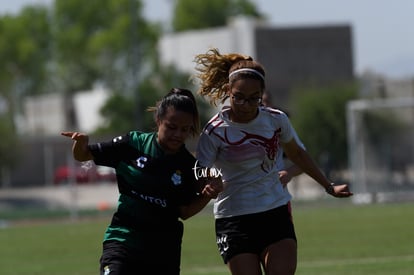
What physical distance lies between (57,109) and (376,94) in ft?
162

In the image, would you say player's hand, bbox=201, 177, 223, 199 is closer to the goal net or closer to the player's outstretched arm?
the player's outstretched arm

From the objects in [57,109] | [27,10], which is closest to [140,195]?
[57,109]

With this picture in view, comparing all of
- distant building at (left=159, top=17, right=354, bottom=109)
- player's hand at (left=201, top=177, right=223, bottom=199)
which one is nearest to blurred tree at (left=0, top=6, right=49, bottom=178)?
distant building at (left=159, top=17, right=354, bottom=109)

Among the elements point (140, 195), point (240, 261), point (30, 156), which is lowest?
point (30, 156)

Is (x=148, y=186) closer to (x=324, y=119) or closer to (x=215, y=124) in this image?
(x=215, y=124)

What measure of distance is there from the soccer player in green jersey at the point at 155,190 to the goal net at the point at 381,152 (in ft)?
101

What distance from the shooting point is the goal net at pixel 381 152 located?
3909 centimetres

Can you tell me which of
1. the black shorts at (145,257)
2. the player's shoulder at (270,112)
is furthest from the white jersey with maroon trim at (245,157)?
the black shorts at (145,257)

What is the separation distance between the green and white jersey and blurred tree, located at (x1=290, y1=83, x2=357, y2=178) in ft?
136

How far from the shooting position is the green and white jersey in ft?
27.3

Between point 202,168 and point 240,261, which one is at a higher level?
point 202,168

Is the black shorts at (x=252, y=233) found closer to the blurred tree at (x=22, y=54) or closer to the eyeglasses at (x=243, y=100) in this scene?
the eyeglasses at (x=243, y=100)

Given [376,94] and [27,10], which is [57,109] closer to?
[27,10]

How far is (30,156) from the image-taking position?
2992 inches
